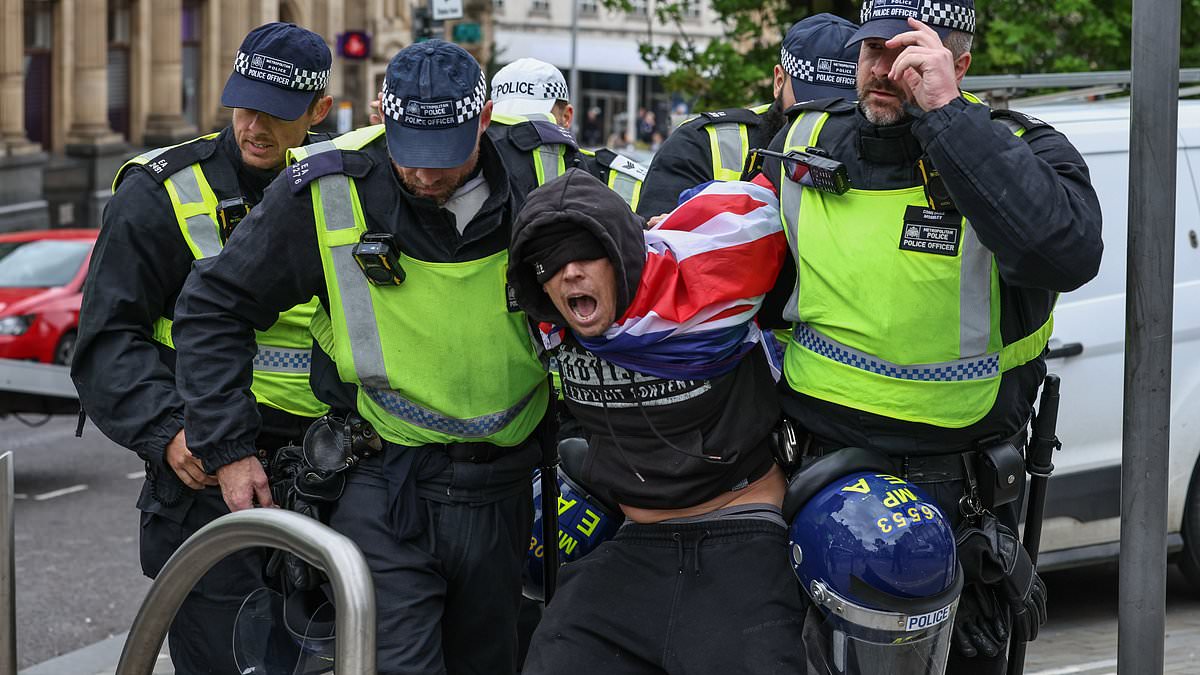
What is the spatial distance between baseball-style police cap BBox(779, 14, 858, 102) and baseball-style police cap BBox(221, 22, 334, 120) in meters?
1.34

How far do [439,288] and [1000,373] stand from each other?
124 cm

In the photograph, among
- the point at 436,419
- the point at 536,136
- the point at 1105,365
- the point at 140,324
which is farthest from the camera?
the point at 1105,365

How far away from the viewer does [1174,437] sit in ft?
21.9

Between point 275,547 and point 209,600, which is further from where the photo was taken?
point 209,600

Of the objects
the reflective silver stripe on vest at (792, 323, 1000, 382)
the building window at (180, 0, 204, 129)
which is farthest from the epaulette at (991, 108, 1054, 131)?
the building window at (180, 0, 204, 129)

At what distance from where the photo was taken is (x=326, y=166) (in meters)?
3.85

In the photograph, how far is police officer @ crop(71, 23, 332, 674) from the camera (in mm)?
4320

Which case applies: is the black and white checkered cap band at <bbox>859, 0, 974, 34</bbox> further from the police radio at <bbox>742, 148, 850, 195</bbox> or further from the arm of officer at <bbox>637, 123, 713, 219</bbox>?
the arm of officer at <bbox>637, 123, 713, 219</bbox>

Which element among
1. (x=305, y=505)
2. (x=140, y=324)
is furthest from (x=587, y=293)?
(x=140, y=324)

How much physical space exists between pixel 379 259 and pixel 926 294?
120 cm

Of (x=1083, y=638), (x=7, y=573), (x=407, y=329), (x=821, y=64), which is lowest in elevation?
(x=1083, y=638)

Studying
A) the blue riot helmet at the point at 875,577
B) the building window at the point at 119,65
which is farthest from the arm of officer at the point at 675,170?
the building window at the point at 119,65

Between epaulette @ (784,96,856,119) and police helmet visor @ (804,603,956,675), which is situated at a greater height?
epaulette @ (784,96,856,119)

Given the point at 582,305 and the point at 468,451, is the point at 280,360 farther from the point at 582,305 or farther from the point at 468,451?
the point at 582,305
